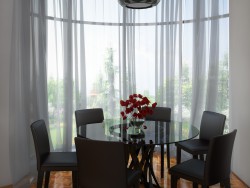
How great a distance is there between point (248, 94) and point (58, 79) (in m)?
2.86

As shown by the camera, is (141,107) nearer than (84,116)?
Yes

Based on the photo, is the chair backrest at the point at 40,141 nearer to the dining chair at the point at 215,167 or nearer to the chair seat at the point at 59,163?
the chair seat at the point at 59,163

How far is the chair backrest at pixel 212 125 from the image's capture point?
343cm

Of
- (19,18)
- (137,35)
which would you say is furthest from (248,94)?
(19,18)

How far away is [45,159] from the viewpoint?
3.00m

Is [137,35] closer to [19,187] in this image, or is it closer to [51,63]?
[51,63]

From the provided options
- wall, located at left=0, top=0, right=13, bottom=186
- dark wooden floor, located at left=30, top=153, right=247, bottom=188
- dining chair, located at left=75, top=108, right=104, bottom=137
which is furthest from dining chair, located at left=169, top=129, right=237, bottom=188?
wall, located at left=0, top=0, right=13, bottom=186

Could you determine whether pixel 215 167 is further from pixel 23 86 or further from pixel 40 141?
pixel 23 86

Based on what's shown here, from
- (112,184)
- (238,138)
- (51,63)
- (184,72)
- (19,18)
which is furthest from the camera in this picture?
(184,72)

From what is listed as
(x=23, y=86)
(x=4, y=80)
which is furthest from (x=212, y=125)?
(x=4, y=80)

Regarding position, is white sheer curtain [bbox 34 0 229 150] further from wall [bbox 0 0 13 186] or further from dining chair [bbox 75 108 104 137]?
wall [bbox 0 0 13 186]

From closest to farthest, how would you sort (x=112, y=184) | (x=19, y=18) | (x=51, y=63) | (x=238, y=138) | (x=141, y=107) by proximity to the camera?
(x=112, y=184), (x=141, y=107), (x=19, y=18), (x=238, y=138), (x=51, y=63)

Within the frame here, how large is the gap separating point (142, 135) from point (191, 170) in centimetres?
61

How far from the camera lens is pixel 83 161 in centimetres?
238
